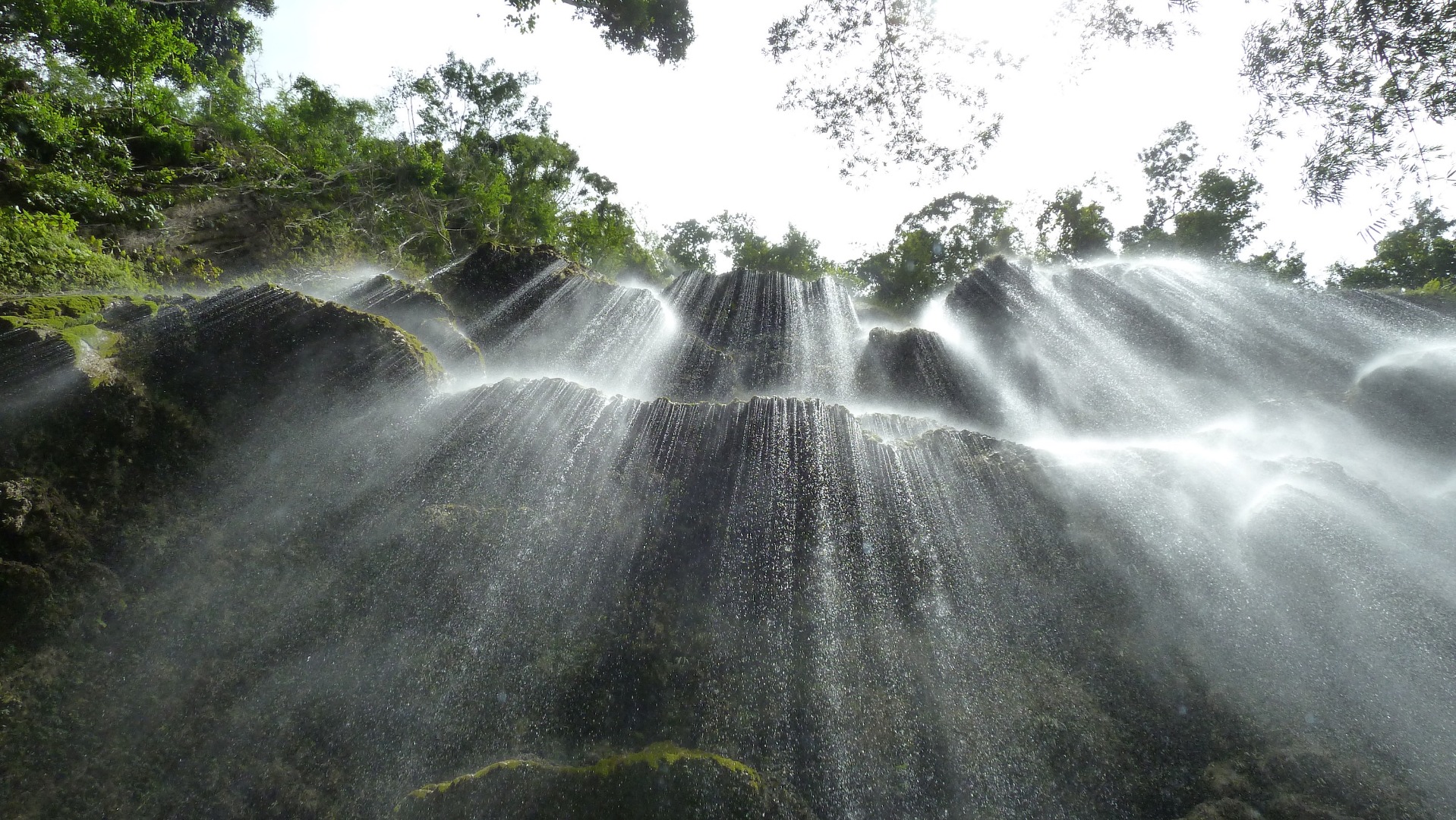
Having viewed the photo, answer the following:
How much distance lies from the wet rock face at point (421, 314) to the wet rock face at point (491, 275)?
1.79 meters

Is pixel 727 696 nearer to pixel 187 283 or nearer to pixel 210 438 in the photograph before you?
pixel 210 438

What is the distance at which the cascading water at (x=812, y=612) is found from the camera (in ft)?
14.4

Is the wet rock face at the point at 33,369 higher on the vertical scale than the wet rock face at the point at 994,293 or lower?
higher

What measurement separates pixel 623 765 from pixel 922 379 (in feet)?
34.7

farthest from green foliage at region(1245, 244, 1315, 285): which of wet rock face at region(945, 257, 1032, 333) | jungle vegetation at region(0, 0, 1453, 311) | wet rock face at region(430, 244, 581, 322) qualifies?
wet rock face at region(430, 244, 581, 322)

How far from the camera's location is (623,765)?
4.29m

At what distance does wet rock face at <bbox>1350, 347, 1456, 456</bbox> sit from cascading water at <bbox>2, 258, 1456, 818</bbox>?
0.12ft

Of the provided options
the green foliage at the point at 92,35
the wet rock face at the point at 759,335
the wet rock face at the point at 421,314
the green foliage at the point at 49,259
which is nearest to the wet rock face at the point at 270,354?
the wet rock face at the point at 421,314

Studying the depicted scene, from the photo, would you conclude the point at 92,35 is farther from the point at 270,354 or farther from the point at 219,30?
the point at 219,30

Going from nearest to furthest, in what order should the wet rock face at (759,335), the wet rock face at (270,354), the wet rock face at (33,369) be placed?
the wet rock face at (33,369)
the wet rock face at (270,354)
the wet rock face at (759,335)

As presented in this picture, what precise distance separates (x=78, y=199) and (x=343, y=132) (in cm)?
1168

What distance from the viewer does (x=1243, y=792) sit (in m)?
4.08

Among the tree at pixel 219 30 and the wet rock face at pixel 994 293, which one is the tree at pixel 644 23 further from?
the tree at pixel 219 30

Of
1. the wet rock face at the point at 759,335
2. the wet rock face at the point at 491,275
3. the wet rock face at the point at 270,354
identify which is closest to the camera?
the wet rock face at the point at 270,354
